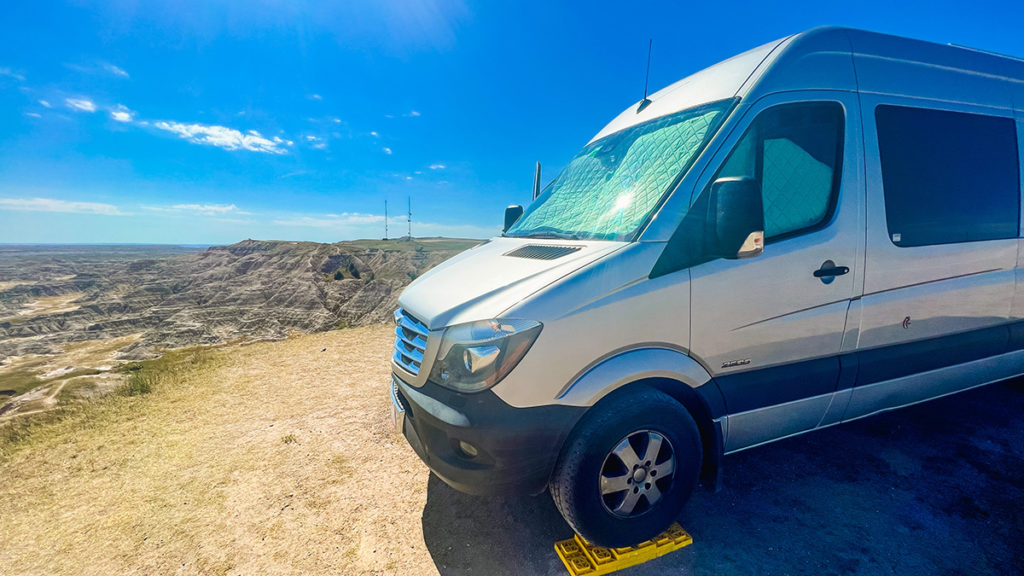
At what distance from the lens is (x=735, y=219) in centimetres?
205

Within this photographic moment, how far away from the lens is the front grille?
230 cm

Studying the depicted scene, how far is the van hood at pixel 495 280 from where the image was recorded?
6.75 ft

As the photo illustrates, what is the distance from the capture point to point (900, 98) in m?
2.76

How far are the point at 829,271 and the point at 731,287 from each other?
704 millimetres

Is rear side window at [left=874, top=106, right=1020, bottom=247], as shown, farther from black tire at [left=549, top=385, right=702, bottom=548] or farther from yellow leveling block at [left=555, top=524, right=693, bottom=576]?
yellow leveling block at [left=555, top=524, right=693, bottom=576]

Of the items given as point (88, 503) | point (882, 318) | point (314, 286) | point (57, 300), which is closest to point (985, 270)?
point (882, 318)

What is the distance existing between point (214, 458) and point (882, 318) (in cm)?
Result: 496

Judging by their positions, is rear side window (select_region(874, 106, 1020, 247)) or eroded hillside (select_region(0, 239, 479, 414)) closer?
rear side window (select_region(874, 106, 1020, 247))

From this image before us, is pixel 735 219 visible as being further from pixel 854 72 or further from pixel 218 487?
pixel 218 487

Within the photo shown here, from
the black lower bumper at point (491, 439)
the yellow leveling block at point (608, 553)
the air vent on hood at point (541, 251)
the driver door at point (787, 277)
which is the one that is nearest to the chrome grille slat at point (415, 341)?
the black lower bumper at point (491, 439)

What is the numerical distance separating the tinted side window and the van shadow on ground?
66.1 inches

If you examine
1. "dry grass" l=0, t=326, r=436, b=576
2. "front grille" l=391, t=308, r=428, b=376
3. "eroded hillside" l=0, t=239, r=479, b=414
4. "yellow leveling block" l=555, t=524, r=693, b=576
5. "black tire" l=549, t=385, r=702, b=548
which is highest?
"front grille" l=391, t=308, r=428, b=376

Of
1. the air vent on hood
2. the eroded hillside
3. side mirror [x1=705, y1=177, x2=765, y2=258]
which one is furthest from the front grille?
the eroded hillside

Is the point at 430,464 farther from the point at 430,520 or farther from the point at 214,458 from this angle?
the point at 214,458
